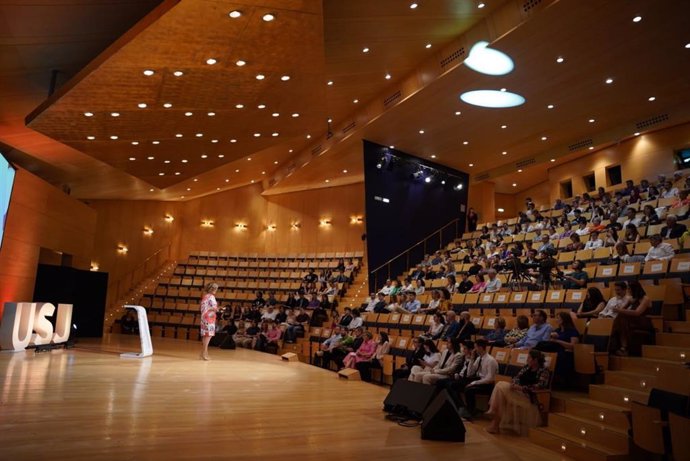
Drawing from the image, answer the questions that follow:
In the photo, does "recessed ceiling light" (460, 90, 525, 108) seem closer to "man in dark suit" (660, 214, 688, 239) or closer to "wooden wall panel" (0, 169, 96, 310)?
"man in dark suit" (660, 214, 688, 239)

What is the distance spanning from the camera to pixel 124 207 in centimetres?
1758

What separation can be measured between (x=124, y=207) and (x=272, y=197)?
535cm

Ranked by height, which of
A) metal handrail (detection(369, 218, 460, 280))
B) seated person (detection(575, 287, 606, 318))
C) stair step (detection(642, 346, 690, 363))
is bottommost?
stair step (detection(642, 346, 690, 363))

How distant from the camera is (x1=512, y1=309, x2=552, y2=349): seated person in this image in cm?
547

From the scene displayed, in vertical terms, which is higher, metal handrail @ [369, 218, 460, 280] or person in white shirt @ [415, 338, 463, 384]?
metal handrail @ [369, 218, 460, 280]

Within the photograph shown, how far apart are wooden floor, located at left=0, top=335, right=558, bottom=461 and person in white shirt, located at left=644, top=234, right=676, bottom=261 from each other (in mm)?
3768

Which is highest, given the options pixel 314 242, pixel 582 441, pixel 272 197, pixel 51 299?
pixel 272 197

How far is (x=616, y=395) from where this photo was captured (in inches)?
172

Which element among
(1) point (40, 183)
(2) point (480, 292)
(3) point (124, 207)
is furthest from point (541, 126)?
(3) point (124, 207)

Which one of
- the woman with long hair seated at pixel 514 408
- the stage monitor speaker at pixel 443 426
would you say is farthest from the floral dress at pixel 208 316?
the stage monitor speaker at pixel 443 426

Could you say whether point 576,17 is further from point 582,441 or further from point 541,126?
point 582,441

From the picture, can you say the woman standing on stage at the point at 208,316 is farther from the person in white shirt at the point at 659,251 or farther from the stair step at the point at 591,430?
the person in white shirt at the point at 659,251

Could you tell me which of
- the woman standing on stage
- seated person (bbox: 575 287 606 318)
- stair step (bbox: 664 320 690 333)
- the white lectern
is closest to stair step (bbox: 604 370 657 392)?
stair step (bbox: 664 320 690 333)

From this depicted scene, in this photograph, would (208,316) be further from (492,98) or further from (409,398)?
(492,98)
